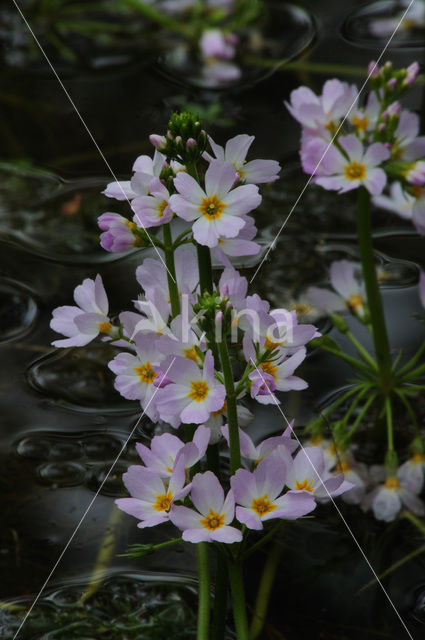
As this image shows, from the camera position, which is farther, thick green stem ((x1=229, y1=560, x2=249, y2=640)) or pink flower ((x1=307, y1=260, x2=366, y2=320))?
pink flower ((x1=307, y1=260, x2=366, y2=320))

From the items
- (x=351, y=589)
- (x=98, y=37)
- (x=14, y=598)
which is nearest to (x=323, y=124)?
(x=351, y=589)

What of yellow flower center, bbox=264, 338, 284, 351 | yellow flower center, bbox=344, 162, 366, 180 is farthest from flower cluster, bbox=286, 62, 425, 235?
yellow flower center, bbox=264, 338, 284, 351

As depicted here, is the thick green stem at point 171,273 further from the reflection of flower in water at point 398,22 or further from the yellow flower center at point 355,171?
the reflection of flower in water at point 398,22

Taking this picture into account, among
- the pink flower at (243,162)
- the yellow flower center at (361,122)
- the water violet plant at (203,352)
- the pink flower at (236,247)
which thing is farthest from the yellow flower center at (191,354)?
the yellow flower center at (361,122)

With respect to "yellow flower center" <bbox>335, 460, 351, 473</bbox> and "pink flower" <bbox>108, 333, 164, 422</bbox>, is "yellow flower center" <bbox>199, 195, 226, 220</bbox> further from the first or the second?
"yellow flower center" <bbox>335, 460, 351, 473</bbox>

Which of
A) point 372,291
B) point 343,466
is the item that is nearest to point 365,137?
point 372,291
